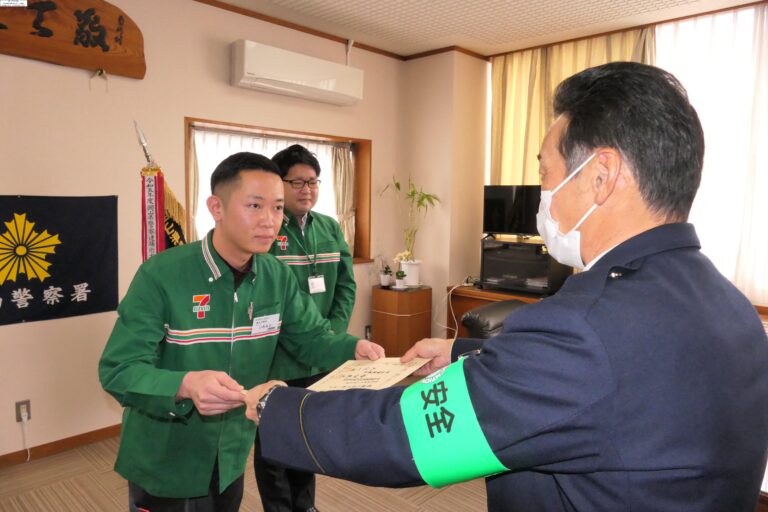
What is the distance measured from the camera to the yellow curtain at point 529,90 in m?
4.62

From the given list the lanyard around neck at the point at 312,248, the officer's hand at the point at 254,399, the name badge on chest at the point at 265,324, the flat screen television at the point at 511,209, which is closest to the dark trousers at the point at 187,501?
the name badge on chest at the point at 265,324

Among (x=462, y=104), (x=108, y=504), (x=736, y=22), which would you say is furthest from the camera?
(x=462, y=104)

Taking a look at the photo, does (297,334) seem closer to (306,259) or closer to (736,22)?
(306,259)

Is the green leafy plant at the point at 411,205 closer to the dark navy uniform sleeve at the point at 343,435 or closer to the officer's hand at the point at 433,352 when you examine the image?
the officer's hand at the point at 433,352

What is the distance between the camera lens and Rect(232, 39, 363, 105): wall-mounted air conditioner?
13.0ft

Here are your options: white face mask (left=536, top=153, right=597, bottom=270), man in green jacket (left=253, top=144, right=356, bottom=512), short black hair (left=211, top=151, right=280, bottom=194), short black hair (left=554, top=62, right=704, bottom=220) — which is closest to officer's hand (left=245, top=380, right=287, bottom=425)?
white face mask (left=536, top=153, right=597, bottom=270)

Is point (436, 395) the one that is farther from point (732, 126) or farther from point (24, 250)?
point (732, 126)

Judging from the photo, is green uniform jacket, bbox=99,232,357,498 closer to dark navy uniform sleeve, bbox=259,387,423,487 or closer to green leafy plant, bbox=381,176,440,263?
dark navy uniform sleeve, bbox=259,387,423,487

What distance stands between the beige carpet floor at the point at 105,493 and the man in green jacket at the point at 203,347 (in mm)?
1292

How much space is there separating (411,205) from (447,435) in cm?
463

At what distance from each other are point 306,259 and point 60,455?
203cm

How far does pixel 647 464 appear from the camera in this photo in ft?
2.57

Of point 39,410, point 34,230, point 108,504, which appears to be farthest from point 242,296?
A: point 39,410

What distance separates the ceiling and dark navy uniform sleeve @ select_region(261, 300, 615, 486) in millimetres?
3650
